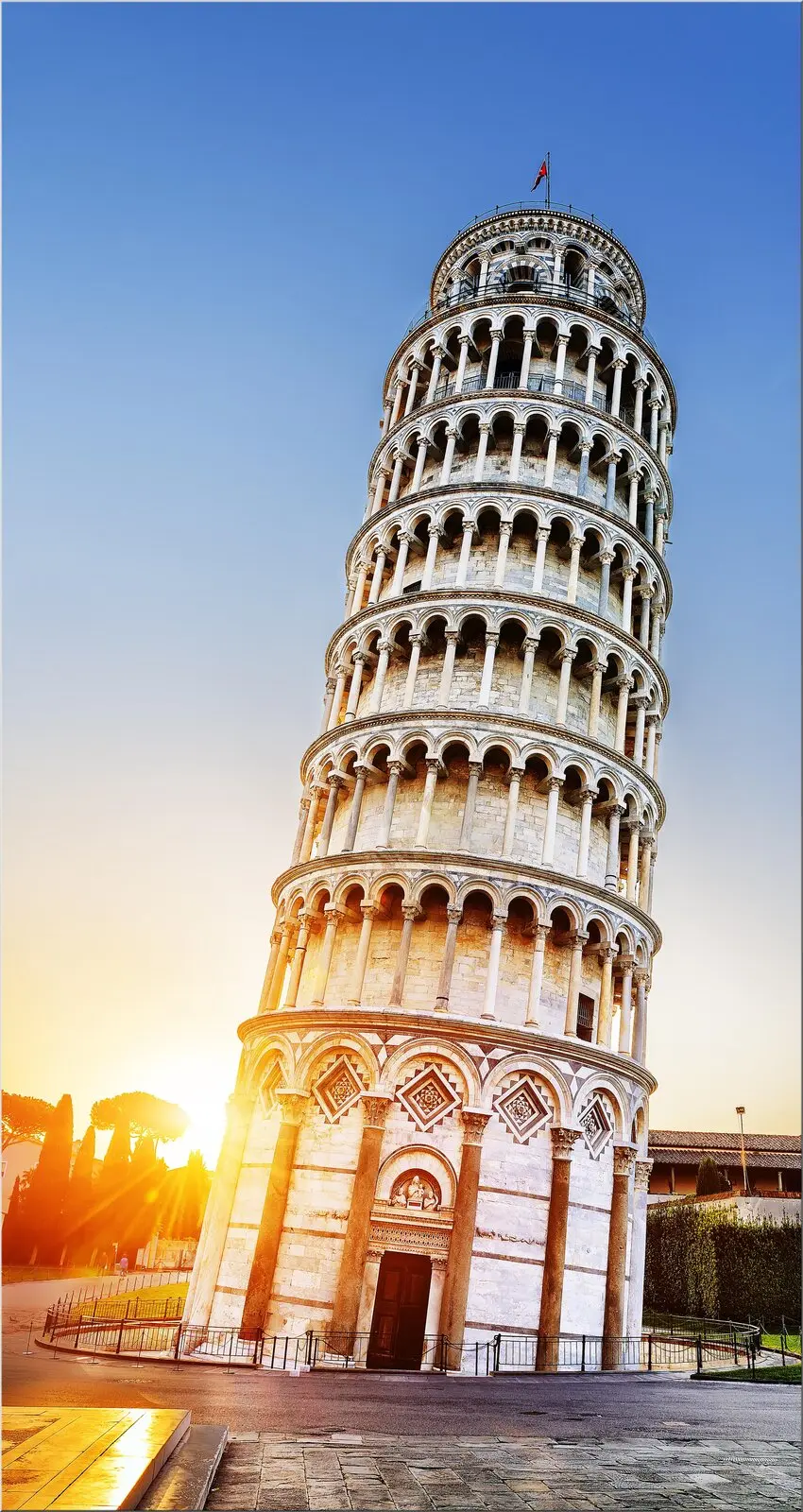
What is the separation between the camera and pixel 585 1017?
2803 centimetres

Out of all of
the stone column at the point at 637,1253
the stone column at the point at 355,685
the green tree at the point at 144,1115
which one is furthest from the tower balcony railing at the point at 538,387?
the green tree at the point at 144,1115

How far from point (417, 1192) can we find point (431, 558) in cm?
1872

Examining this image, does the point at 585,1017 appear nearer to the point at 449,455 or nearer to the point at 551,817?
the point at 551,817

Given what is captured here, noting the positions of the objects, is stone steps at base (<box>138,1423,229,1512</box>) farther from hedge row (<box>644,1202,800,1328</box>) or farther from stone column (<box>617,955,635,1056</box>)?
hedge row (<box>644,1202,800,1328</box>)

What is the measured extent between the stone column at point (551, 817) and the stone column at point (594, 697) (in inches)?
86.6

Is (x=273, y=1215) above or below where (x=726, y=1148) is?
below

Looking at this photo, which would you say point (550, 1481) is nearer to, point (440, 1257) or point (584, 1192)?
point (440, 1257)

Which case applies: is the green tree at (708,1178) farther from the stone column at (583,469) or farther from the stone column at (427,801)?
the stone column at (583,469)

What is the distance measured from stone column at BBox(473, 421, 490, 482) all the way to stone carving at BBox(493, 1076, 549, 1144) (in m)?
19.2

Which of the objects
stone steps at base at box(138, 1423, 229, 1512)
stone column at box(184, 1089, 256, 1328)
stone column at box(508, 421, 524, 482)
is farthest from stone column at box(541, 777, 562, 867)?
stone steps at base at box(138, 1423, 229, 1512)

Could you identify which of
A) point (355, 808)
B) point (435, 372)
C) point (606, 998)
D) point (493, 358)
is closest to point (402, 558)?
point (493, 358)

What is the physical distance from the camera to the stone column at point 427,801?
27.5 meters

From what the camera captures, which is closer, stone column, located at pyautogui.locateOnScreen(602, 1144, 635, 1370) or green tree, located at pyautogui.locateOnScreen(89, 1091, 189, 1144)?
stone column, located at pyautogui.locateOnScreen(602, 1144, 635, 1370)

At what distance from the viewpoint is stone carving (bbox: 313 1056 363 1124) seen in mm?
25075
